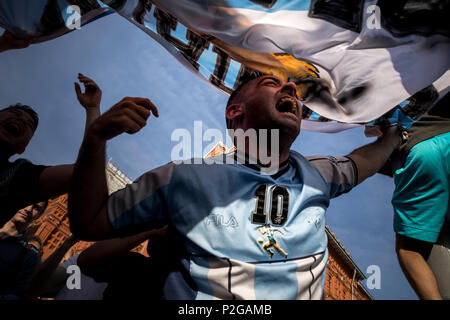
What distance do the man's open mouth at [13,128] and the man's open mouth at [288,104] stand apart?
4.54 feet

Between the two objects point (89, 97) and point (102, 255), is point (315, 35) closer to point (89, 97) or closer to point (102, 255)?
point (89, 97)

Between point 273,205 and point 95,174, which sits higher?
point 95,174

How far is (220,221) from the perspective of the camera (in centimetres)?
88

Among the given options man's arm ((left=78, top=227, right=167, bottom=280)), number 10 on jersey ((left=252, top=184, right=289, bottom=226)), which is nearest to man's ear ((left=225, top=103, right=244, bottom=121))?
number 10 on jersey ((left=252, top=184, right=289, bottom=226))

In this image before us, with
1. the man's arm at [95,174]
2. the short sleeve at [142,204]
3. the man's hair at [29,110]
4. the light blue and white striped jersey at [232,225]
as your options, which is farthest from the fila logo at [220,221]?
the man's hair at [29,110]

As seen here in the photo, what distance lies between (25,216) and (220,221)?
1.36 m

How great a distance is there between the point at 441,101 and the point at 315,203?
3.40ft

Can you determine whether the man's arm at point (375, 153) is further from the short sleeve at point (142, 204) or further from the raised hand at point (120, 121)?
the raised hand at point (120, 121)

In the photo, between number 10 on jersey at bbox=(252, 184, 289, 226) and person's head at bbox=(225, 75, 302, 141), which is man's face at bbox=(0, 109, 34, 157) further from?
number 10 on jersey at bbox=(252, 184, 289, 226)

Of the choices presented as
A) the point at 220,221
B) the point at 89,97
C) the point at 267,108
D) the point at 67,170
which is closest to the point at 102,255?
the point at 67,170

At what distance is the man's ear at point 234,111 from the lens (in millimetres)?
1229

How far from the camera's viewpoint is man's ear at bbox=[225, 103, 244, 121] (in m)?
1.23

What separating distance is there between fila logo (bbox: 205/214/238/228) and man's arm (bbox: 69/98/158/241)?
0.35 metres
